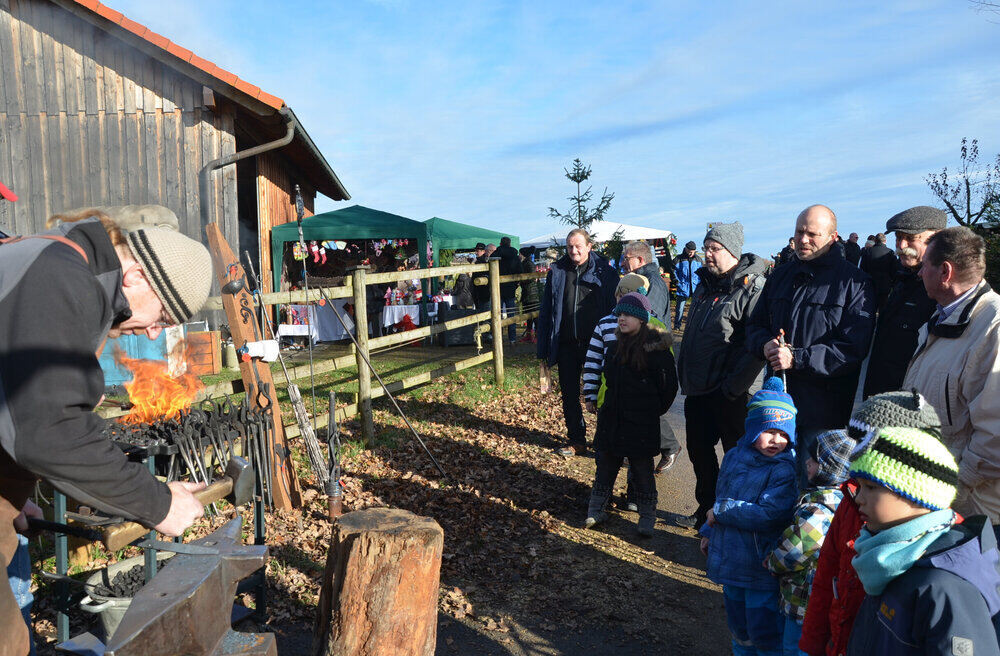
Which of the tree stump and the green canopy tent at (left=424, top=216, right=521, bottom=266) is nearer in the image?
the tree stump

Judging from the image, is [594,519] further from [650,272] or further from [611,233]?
[611,233]

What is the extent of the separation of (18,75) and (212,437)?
34.6 feet

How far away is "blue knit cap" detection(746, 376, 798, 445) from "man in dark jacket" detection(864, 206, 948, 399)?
121 cm

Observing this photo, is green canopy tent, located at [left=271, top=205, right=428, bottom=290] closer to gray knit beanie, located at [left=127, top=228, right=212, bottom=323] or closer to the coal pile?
the coal pile

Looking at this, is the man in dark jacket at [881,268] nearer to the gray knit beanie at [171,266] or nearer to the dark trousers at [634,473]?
the dark trousers at [634,473]

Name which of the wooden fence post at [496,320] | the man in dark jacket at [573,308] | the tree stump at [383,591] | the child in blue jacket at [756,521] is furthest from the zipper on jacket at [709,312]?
the wooden fence post at [496,320]

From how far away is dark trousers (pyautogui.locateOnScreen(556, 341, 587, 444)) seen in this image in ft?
23.1

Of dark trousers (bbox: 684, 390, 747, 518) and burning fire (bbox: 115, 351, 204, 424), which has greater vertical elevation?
burning fire (bbox: 115, 351, 204, 424)

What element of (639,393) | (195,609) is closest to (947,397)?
(639,393)

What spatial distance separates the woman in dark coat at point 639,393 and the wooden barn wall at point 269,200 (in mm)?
10373

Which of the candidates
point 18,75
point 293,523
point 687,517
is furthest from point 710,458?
point 18,75

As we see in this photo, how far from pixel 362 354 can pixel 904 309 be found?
4.31 meters

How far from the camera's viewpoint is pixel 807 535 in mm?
3074

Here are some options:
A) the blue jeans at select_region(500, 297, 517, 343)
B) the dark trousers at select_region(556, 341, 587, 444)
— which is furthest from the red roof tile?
the dark trousers at select_region(556, 341, 587, 444)
